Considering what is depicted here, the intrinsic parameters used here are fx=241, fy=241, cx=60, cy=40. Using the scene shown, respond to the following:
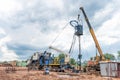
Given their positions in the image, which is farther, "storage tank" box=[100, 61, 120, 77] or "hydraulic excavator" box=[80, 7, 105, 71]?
"hydraulic excavator" box=[80, 7, 105, 71]

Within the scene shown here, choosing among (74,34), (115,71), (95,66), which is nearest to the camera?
(115,71)

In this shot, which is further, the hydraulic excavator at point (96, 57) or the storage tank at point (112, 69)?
the hydraulic excavator at point (96, 57)

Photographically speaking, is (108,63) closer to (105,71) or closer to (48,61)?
(105,71)

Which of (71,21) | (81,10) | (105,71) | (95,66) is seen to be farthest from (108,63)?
(81,10)

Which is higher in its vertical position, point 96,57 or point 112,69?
point 96,57

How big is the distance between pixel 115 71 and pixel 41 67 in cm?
1996

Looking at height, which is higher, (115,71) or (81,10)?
(81,10)

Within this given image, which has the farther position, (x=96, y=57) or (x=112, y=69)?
(x=96, y=57)

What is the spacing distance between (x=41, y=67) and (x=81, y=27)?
12389 mm

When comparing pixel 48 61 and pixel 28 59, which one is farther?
pixel 28 59

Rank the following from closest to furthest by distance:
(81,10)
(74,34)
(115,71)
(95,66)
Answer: (115,71)
(95,66)
(74,34)
(81,10)

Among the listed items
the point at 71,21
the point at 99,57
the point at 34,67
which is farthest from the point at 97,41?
the point at 34,67

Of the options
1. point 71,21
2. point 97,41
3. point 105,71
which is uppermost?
point 71,21

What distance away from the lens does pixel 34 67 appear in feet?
173
